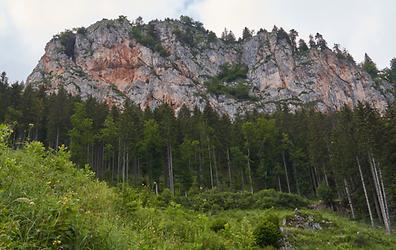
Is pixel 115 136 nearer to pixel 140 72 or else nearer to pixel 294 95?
pixel 140 72

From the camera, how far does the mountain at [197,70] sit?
117125 mm

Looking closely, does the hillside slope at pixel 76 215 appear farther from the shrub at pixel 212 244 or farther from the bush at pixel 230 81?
the bush at pixel 230 81

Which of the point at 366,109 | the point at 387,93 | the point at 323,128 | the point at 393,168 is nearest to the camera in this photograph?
the point at 393,168

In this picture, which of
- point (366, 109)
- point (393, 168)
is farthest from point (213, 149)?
point (393, 168)

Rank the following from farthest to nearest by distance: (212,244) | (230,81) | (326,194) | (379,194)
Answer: (230,81) < (326,194) < (379,194) < (212,244)

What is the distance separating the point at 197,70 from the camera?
132625 mm

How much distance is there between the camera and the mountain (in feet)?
384

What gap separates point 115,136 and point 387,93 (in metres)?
113

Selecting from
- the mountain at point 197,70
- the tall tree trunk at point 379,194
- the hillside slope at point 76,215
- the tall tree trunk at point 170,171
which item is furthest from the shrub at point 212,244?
the mountain at point 197,70

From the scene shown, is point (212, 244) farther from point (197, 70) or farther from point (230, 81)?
point (230, 81)

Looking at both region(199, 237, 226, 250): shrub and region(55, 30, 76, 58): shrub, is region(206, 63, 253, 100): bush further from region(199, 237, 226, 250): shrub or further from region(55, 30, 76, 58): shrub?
region(199, 237, 226, 250): shrub

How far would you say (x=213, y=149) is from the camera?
2392 inches

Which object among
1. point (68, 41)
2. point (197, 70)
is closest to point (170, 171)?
point (197, 70)

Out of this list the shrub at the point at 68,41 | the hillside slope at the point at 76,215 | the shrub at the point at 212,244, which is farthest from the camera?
Answer: the shrub at the point at 68,41
